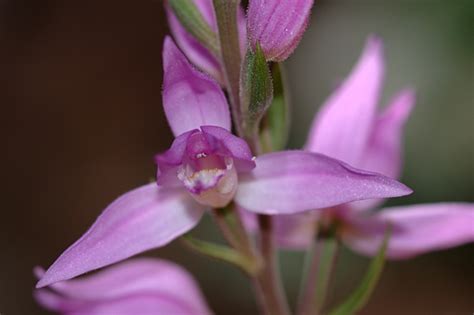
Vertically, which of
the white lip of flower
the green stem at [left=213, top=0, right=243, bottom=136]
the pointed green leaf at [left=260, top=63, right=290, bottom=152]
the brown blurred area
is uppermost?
the green stem at [left=213, top=0, right=243, bottom=136]

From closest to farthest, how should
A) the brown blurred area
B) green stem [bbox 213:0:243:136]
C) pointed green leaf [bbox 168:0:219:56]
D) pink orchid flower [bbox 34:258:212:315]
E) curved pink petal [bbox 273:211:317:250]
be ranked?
1. green stem [bbox 213:0:243:136]
2. pointed green leaf [bbox 168:0:219:56]
3. pink orchid flower [bbox 34:258:212:315]
4. curved pink petal [bbox 273:211:317:250]
5. the brown blurred area

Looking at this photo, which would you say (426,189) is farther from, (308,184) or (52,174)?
(308,184)

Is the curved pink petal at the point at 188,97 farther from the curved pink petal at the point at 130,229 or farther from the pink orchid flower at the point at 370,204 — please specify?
the pink orchid flower at the point at 370,204

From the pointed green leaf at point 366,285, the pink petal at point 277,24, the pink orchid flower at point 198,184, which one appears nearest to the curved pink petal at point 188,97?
the pink orchid flower at point 198,184

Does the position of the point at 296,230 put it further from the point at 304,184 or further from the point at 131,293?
the point at 304,184

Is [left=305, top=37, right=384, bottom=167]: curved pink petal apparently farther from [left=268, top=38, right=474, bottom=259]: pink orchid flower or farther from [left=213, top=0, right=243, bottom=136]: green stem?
[left=213, top=0, right=243, bottom=136]: green stem

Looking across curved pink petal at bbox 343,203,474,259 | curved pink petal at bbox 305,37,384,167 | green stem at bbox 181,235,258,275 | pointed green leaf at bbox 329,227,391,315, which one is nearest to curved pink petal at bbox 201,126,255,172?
green stem at bbox 181,235,258,275

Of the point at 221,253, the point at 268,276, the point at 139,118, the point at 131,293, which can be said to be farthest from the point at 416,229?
the point at 139,118
